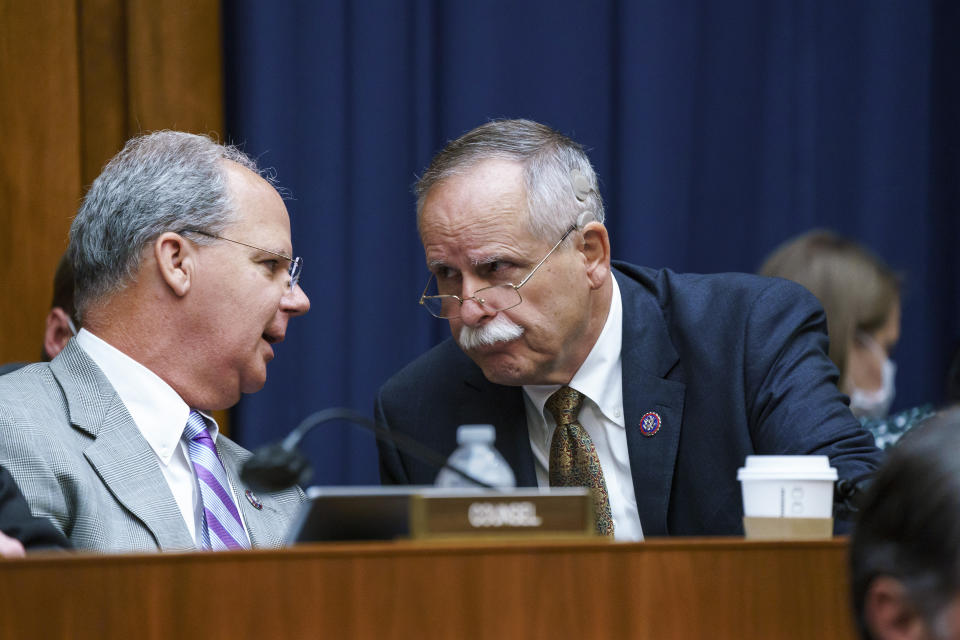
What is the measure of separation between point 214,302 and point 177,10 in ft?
4.92

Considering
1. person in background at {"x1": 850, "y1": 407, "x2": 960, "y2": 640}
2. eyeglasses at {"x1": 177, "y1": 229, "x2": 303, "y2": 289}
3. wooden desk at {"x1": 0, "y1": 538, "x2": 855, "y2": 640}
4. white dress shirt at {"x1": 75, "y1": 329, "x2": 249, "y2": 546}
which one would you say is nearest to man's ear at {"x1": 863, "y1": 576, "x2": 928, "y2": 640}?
person in background at {"x1": 850, "y1": 407, "x2": 960, "y2": 640}

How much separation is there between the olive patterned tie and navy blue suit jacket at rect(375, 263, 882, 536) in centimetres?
8

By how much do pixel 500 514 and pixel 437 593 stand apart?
0.38 feet

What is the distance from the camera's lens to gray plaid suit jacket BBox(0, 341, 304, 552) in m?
1.91

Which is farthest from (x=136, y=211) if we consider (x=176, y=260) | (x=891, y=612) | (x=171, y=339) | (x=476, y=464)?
(x=891, y=612)

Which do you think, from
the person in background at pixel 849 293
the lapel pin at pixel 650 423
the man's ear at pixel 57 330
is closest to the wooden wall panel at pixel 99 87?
the man's ear at pixel 57 330

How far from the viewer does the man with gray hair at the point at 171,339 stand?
80.7 inches

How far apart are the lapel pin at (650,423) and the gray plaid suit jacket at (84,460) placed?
2.91 ft

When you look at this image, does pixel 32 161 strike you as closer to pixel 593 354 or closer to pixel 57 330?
pixel 57 330

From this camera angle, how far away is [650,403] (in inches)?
98.4

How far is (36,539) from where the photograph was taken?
1617 millimetres

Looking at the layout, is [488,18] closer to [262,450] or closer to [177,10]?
[177,10]

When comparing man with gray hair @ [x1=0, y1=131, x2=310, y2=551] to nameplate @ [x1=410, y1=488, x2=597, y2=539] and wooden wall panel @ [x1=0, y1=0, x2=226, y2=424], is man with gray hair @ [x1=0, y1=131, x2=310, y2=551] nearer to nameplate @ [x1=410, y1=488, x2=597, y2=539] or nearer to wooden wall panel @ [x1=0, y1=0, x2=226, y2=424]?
nameplate @ [x1=410, y1=488, x2=597, y2=539]

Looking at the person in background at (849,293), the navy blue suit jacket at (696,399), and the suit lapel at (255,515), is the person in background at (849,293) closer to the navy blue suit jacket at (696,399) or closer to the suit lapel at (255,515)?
the navy blue suit jacket at (696,399)
